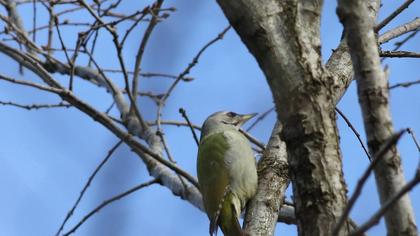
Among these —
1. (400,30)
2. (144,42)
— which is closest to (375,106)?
(400,30)

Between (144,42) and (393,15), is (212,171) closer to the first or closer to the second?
(144,42)

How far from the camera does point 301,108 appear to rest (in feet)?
7.67

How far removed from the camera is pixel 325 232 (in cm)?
226

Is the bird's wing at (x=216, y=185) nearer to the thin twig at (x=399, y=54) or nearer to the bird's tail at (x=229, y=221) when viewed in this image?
the bird's tail at (x=229, y=221)

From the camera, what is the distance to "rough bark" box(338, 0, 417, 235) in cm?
198

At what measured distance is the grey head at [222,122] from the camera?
722cm

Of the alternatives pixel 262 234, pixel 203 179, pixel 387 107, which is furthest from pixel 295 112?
pixel 203 179

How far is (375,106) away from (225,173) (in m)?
4.30

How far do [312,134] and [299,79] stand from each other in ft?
0.62

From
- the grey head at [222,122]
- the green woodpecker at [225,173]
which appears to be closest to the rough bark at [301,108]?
the green woodpecker at [225,173]

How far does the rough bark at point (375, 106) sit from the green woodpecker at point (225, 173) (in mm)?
2946

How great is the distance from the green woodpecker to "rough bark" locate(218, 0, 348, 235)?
2.61 metres

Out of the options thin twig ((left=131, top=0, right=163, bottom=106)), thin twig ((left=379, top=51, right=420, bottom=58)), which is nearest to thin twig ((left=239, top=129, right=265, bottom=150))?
thin twig ((left=131, top=0, right=163, bottom=106))

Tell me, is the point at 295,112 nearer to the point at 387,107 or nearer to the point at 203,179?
the point at 387,107
